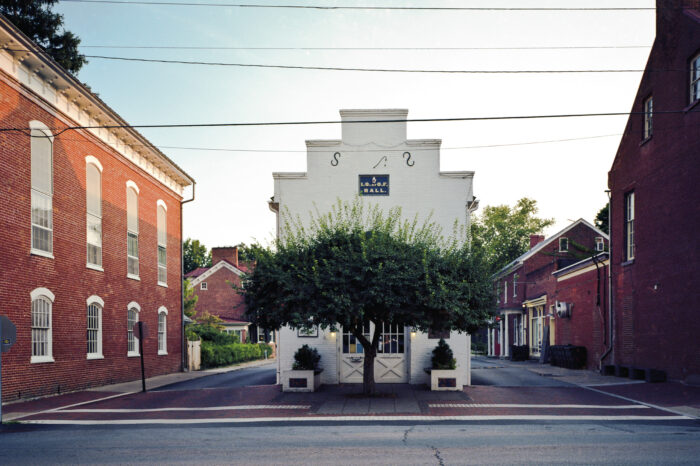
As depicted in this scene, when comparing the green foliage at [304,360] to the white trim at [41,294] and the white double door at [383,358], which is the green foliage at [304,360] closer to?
the white double door at [383,358]

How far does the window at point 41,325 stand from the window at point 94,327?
2570 millimetres

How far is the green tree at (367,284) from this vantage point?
1598cm

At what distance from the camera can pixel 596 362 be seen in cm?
2658

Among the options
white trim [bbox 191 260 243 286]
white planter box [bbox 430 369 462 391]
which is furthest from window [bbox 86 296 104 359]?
white trim [bbox 191 260 243 286]

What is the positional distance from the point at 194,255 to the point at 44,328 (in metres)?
62.9

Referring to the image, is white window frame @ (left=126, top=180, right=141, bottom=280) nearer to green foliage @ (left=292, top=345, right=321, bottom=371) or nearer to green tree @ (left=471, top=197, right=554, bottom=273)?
green foliage @ (left=292, top=345, right=321, bottom=371)

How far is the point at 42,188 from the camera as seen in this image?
18.5 m

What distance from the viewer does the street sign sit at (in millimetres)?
13031

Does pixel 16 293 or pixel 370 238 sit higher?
pixel 370 238

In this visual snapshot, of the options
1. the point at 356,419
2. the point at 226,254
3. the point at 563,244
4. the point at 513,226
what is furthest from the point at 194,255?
the point at 356,419

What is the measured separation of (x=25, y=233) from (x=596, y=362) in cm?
2111

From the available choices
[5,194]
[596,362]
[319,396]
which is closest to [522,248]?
[596,362]

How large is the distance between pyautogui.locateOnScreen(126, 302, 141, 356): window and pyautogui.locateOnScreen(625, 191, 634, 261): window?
18.3 meters

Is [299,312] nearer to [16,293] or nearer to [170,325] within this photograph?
[16,293]
